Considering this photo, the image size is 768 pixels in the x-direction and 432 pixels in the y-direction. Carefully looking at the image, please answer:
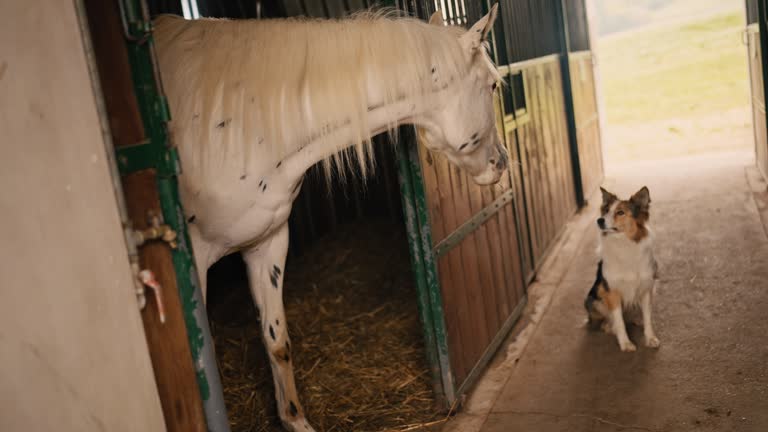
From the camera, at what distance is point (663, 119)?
1312cm

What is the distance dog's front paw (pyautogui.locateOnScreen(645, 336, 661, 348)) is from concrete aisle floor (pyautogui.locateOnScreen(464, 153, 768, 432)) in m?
0.03

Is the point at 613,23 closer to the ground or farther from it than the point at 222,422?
farther from it

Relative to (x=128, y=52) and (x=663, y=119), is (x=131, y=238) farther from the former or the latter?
(x=663, y=119)

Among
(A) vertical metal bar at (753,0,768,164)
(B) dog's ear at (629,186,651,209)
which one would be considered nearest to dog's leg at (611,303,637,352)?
(B) dog's ear at (629,186,651,209)

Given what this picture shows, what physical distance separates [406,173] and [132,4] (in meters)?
1.63

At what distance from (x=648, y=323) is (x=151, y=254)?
8.86 feet

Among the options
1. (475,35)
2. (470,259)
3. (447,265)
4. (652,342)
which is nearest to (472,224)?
(470,259)

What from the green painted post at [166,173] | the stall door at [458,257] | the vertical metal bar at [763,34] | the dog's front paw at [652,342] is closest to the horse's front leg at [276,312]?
the stall door at [458,257]

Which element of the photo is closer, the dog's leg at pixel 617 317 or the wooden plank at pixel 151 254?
the wooden plank at pixel 151 254

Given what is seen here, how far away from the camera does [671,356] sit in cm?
328

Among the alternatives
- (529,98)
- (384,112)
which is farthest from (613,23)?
(384,112)

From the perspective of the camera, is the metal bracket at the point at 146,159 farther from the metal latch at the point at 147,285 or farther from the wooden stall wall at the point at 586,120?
the wooden stall wall at the point at 586,120

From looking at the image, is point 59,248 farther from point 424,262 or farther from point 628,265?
point 628,265

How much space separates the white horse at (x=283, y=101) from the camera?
2.14 meters
